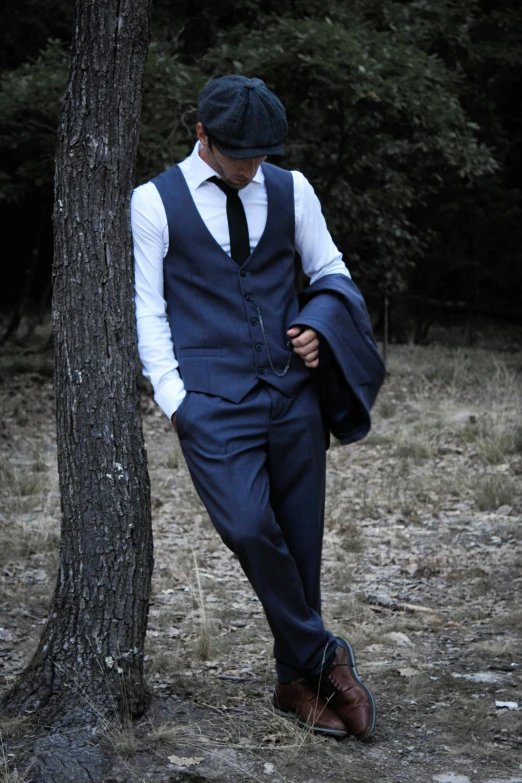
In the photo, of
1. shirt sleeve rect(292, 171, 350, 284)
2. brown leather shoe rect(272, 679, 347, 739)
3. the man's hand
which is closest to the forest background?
shirt sleeve rect(292, 171, 350, 284)

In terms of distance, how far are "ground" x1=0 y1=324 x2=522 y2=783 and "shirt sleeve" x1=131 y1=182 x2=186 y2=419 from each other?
3.86 ft

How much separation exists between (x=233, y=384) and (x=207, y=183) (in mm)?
686

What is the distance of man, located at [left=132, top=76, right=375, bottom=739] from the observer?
3.02m

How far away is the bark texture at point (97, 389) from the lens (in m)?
3.10

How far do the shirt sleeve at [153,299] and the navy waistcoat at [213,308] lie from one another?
29 mm

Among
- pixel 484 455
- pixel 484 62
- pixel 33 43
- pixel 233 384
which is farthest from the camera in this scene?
pixel 484 62

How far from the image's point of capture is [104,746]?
3088mm

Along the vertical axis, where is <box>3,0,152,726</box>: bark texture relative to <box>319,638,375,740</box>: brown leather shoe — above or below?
above

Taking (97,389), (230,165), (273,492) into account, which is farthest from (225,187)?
(273,492)

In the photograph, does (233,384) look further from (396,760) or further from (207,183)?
(396,760)

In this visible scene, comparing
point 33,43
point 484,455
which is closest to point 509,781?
point 484,455

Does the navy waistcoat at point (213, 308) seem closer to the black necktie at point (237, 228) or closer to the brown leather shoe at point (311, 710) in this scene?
the black necktie at point (237, 228)

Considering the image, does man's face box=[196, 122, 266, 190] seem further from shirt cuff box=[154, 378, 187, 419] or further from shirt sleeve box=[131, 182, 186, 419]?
shirt cuff box=[154, 378, 187, 419]

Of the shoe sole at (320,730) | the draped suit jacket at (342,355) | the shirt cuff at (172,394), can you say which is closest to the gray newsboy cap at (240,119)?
the draped suit jacket at (342,355)
